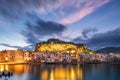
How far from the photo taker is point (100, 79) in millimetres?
81000

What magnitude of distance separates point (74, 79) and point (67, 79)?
2.22 metres

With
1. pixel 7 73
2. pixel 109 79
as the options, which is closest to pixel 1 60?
pixel 7 73

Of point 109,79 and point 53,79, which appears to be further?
point 109,79

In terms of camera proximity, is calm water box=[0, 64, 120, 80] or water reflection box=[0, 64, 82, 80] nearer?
water reflection box=[0, 64, 82, 80]

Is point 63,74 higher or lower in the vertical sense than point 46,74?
lower

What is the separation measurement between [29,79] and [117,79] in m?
27.0

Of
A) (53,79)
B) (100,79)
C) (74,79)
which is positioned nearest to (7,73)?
(53,79)

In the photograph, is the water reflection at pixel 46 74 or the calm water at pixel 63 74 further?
the calm water at pixel 63 74

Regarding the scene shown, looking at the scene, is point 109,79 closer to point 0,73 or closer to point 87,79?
point 87,79

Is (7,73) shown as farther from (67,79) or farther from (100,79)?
(100,79)

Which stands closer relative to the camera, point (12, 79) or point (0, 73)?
point (12, 79)

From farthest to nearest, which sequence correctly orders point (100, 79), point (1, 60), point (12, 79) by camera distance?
point (1, 60) → point (100, 79) → point (12, 79)

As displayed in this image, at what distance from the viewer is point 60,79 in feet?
253

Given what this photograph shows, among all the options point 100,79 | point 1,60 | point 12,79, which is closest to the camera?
point 12,79
